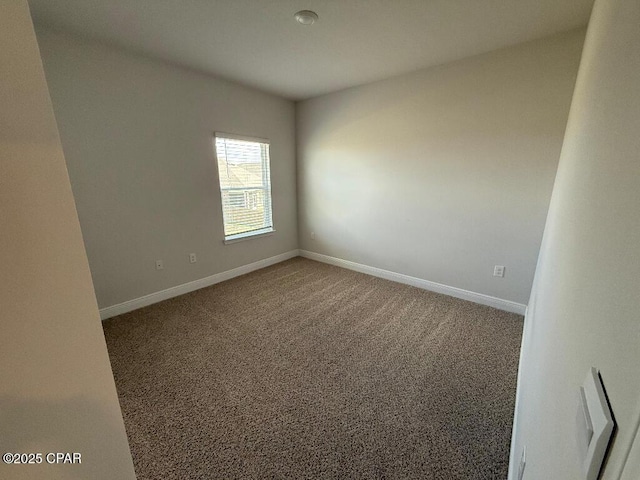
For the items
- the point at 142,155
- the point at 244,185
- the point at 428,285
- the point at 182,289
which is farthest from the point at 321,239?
Result: the point at 142,155

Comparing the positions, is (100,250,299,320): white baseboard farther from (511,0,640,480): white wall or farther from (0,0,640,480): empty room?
(511,0,640,480): white wall

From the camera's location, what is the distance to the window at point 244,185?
3.36 metres

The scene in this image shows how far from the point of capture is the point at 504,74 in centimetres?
241

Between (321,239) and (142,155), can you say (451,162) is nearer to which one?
(321,239)

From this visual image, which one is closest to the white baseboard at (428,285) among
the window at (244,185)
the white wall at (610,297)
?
the window at (244,185)

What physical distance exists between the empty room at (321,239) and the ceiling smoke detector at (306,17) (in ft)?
0.17

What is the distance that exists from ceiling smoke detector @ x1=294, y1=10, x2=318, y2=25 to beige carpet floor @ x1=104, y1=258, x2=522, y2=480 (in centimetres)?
253

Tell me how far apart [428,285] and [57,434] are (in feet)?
10.9

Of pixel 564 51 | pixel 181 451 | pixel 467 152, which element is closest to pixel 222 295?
pixel 181 451

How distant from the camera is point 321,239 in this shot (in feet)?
14.1

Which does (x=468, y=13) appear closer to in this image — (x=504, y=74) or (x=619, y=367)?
(x=504, y=74)

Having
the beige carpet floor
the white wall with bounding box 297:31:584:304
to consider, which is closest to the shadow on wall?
the beige carpet floor

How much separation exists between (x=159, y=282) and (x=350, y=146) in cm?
296

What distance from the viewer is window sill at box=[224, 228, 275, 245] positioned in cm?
355
